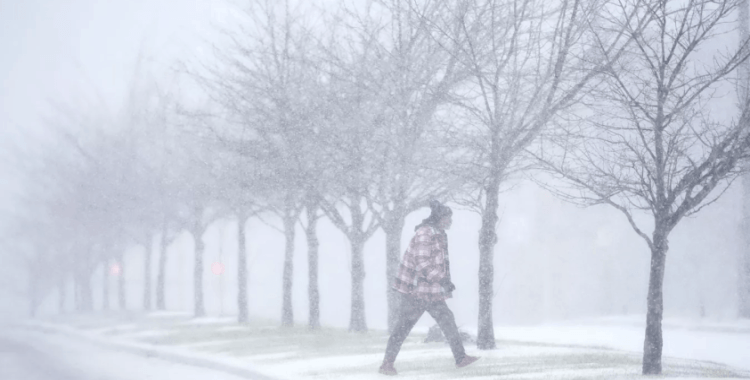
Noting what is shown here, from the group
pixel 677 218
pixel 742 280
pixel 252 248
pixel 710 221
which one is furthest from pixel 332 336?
pixel 252 248

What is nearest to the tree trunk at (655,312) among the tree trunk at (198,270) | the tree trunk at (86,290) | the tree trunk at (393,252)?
the tree trunk at (393,252)

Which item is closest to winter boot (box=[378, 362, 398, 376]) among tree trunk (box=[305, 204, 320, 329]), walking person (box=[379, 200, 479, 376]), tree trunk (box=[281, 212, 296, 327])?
walking person (box=[379, 200, 479, 376])

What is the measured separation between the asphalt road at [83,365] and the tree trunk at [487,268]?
3.56m

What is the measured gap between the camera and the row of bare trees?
9.34 meters

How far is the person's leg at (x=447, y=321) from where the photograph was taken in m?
9.48

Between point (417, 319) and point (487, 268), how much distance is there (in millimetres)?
3118

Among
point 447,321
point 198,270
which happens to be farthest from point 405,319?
point 198,270

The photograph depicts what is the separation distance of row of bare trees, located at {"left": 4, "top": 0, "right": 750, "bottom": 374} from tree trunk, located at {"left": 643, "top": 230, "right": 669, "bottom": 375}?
0.02 metres

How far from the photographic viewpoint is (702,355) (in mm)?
14844

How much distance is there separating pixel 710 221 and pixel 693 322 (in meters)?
8.17

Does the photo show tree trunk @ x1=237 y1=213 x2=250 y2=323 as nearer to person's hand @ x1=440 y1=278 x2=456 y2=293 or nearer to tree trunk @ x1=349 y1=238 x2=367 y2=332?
tree trunk @ x1=349 y1=238 x2=367 y2=332

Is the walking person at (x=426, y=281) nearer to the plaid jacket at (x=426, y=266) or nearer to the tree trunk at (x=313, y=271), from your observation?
the plaid jacket at (x=426, y=266)

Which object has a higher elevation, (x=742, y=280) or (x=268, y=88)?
(x=268, y=88)

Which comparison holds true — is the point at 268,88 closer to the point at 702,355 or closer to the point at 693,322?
the point at 702,355
